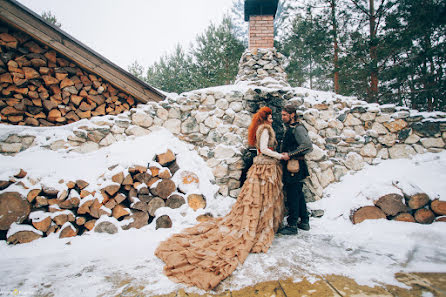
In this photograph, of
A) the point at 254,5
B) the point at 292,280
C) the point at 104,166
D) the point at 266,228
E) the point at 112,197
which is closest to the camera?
the point at 292,280

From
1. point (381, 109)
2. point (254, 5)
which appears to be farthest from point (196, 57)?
point (381, 109)

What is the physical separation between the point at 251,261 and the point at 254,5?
18.8 ft

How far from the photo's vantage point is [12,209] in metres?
2.36

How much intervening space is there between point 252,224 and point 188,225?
0.98 m

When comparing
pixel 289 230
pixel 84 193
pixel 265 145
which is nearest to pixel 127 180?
pixel 84 193

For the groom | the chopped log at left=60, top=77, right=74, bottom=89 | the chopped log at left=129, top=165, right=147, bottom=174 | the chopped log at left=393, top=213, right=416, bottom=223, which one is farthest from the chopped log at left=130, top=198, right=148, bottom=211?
the chopped log at left=393, top=213, right=416, bottom=223

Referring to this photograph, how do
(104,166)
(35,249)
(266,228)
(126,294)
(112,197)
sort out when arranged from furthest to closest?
1. (104,166)
2. (112,197)
3. (266,228)
4. (35,249)
5. (126,294)

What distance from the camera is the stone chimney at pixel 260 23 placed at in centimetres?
506

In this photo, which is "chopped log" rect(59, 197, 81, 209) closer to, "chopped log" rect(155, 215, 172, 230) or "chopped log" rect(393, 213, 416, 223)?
"chopped log" rect(155, 215, 172, 230)

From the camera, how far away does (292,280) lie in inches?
66.4

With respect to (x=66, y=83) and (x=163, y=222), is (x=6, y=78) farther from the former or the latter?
(x=163, y=222)

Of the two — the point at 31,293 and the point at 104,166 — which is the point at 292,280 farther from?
the point at 104,166

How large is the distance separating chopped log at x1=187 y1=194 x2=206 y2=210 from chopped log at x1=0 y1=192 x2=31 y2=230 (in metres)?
2.02

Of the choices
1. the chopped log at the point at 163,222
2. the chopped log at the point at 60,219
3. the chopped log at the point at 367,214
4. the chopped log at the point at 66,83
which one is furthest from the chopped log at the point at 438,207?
the chopped log at the point at 66,83
